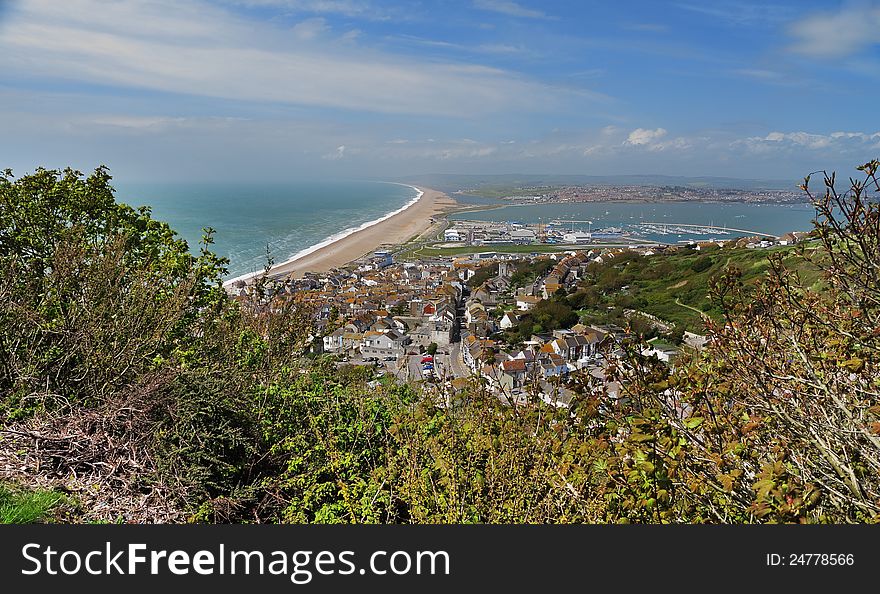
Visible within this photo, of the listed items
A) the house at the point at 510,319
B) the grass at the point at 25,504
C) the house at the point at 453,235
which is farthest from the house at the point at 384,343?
the house at the point at 453,235

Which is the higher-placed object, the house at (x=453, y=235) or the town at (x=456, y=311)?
the house at (x=453, y=235)

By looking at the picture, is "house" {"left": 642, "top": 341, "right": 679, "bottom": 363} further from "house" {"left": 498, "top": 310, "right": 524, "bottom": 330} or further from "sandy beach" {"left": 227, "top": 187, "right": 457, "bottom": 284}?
"sandy beach" {"left": 227, "top": 187, "right": 457, "bottom": 284}

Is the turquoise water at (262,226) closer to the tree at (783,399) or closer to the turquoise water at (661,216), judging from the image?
the turquoise water at (661,216)

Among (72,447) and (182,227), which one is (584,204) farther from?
(72,447)

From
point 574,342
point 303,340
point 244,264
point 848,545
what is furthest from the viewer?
point 244,264

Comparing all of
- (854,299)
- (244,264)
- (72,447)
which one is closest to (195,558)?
(72,447)

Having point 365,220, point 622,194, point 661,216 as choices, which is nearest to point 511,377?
point 365,220

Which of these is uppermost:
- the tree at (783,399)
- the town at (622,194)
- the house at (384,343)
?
the town at (622,194)
